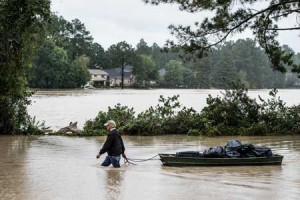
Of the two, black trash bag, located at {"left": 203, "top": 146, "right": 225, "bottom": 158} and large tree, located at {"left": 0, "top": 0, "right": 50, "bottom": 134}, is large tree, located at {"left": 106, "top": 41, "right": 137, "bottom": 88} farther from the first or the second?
black trash bag, located at {"left": 203, "top": 146, "right": 225, "bottom": 158}

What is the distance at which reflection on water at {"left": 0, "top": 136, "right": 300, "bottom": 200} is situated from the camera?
12445 millimetres

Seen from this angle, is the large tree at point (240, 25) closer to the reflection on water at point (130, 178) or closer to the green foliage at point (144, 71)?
the reflection on water at point (130, 178)

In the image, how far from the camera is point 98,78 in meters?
137

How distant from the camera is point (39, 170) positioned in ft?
53.2

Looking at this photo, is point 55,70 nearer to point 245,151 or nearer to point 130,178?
point 245,151

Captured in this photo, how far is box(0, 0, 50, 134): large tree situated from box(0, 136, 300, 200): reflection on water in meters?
4.63

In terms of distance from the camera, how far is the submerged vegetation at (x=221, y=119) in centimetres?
2831

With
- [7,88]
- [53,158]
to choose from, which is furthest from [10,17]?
[53,158]

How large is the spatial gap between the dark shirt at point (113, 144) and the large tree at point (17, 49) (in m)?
9.58

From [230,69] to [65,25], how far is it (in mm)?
47337

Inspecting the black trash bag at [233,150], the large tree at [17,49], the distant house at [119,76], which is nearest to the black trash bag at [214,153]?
the black trash bag at [233,150]

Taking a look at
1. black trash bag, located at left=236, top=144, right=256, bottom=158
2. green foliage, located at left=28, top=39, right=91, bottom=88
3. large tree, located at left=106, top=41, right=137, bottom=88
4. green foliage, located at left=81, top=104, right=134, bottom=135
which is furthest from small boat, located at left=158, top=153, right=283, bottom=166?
large tree, located at left=106, top=41, right=137, bottom=88

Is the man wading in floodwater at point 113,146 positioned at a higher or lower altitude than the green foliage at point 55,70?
lower

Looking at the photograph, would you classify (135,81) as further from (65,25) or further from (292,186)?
(292,186)
